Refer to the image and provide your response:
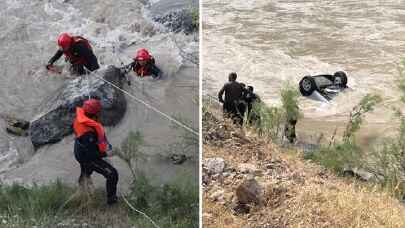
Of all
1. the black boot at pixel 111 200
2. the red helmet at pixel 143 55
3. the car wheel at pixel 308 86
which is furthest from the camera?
the car wheel at pixel 308 86

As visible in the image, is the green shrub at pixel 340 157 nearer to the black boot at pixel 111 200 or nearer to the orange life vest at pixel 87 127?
the black boot at pixel 111 200

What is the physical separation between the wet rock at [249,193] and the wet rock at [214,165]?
21.9 inches

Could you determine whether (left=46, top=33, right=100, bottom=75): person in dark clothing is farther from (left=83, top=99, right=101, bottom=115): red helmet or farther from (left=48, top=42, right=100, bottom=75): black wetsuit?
(left=83, top=99, right=101, bottom=115): red helmet

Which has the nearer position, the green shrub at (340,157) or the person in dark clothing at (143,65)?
the green shrub at (340,157)

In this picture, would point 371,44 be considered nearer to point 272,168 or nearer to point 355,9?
point 355,9

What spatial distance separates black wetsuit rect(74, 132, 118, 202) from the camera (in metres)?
5.30

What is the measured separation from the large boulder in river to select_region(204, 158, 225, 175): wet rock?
121cm

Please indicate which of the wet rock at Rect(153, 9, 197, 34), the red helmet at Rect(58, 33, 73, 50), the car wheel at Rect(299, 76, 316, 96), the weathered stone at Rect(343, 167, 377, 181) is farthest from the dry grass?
the car wheel at Rect(299, 76, 316, 96)

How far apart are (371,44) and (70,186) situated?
31.7ft

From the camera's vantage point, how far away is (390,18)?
1566 cm

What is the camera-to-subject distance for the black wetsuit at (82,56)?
6.81 metres

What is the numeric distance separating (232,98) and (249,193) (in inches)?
99.3

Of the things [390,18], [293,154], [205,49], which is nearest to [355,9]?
[390,18]

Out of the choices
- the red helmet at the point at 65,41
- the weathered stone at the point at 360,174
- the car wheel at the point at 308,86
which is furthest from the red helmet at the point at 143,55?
the car wheel at the point at 308,86
